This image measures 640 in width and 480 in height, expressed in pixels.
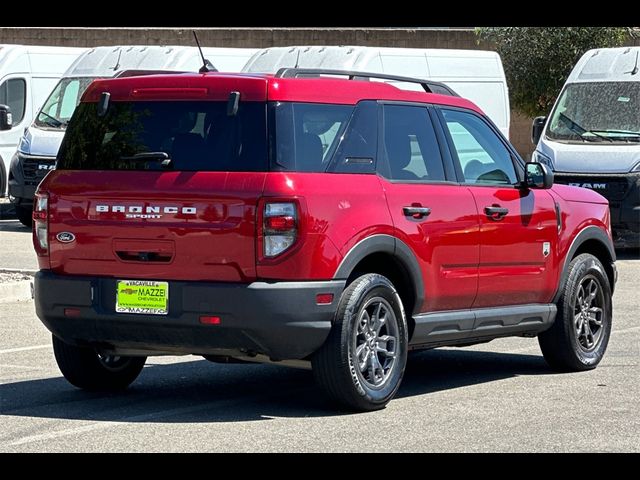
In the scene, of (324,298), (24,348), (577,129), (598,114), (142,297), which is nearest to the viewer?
(324,298)

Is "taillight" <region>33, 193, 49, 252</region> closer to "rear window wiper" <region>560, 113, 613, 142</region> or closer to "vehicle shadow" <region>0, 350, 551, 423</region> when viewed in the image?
"vehicle shadow" <region>0, 350, 551, 423</region>

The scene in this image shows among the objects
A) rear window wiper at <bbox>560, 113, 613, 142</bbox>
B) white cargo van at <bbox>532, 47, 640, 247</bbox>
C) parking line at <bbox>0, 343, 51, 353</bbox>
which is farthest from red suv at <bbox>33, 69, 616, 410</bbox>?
rear window wiper at <bbox>560, 113, 613, 142</bbox>

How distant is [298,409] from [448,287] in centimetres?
125

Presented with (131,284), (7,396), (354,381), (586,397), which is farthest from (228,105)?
(586,397)

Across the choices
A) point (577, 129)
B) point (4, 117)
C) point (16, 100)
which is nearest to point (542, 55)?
point (577, 129)

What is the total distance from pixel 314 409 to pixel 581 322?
2.62 metres

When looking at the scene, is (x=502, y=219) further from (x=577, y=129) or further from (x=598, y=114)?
(x=598, y=114)

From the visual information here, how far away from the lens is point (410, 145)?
9078 millimetres

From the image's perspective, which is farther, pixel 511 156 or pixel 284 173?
pixel 511 156

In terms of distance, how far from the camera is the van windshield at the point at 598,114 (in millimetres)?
19484
